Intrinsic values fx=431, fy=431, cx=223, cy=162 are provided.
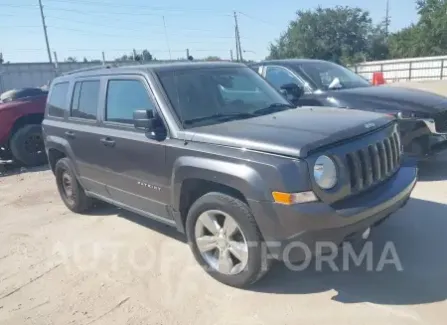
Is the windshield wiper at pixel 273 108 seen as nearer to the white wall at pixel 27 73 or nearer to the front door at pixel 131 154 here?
the front door at pixel 131 154

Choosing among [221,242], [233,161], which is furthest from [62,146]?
[233,161]


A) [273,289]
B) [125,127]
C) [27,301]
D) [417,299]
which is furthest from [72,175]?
[417,299]

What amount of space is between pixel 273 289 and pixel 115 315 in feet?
4.17

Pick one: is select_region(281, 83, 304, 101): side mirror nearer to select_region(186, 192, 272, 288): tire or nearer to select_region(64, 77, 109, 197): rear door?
select_region(64, 77, 109, 197): rear door

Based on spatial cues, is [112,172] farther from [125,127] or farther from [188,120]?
[188,120]

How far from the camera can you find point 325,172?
3.05m

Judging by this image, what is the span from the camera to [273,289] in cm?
352

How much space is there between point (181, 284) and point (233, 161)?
1.23 metres

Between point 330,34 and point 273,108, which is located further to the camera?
point 330,34

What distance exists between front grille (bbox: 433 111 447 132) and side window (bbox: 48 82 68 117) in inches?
193

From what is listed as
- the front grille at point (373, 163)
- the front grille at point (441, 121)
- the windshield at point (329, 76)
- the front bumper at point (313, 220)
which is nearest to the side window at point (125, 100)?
the front bumper at point (313, 220)

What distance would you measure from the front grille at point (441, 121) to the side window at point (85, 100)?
440 cm

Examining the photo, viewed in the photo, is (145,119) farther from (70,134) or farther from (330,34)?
(330,34)

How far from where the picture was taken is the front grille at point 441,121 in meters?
5.83
